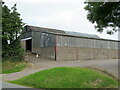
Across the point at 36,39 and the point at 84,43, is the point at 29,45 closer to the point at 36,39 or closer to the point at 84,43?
the point at 36,39

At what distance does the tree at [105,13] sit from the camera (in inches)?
617


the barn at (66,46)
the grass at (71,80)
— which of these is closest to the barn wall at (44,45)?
the barn at (66,46)

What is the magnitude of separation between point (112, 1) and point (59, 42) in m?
18.0

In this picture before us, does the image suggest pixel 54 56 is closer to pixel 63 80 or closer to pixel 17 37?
pixel 17 37

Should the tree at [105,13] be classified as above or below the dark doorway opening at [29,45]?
above

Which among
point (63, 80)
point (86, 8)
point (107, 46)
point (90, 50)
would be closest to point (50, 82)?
point (63, 80)

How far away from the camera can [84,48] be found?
35781 millimetres

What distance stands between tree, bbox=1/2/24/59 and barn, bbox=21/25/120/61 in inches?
218

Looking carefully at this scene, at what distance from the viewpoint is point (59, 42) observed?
106ft

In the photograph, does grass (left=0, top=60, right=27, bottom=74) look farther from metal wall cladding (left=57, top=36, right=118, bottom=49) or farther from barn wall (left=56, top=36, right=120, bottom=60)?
metal wall cladding (left=57, top=36, right=118, bottom=49)

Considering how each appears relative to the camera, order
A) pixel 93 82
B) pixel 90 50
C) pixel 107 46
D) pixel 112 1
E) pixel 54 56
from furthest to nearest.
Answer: pixel 107 46 → pixel 90 50 → pixel 54 56 → pixel 112 1 → pixel 93 82

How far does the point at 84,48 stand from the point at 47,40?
292 inches

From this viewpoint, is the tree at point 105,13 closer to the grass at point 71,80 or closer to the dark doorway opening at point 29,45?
the grass at point 71,80

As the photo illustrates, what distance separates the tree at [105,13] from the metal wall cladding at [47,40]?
45.6ft
